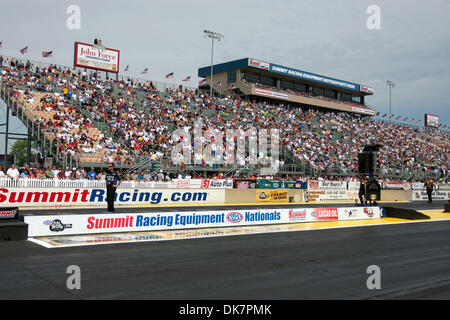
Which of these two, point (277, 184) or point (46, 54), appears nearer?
point (277, 184)

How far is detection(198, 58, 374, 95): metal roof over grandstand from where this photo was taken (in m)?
53.4

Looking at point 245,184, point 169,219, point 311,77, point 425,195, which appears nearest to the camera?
point 169,219

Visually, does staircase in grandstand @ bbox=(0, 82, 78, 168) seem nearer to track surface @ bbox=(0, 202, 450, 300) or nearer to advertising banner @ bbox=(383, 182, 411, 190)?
track surface @ bbox=(0, 202, 450, 300)

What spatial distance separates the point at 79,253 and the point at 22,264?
149cm

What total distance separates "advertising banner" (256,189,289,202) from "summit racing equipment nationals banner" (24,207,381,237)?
33.1 feet

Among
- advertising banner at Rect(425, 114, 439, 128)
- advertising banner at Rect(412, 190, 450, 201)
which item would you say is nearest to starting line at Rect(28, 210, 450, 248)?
advertising banner at Rect(412, 190, 450, 201)

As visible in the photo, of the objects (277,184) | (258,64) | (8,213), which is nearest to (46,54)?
(277,184)

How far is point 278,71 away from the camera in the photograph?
184ft

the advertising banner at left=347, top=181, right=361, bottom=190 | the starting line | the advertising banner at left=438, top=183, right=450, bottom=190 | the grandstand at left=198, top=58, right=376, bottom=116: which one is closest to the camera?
the starting line

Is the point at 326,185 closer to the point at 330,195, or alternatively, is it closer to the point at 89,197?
the point at 330,195

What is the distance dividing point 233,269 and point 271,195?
21.0 m

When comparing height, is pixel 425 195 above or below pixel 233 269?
above
